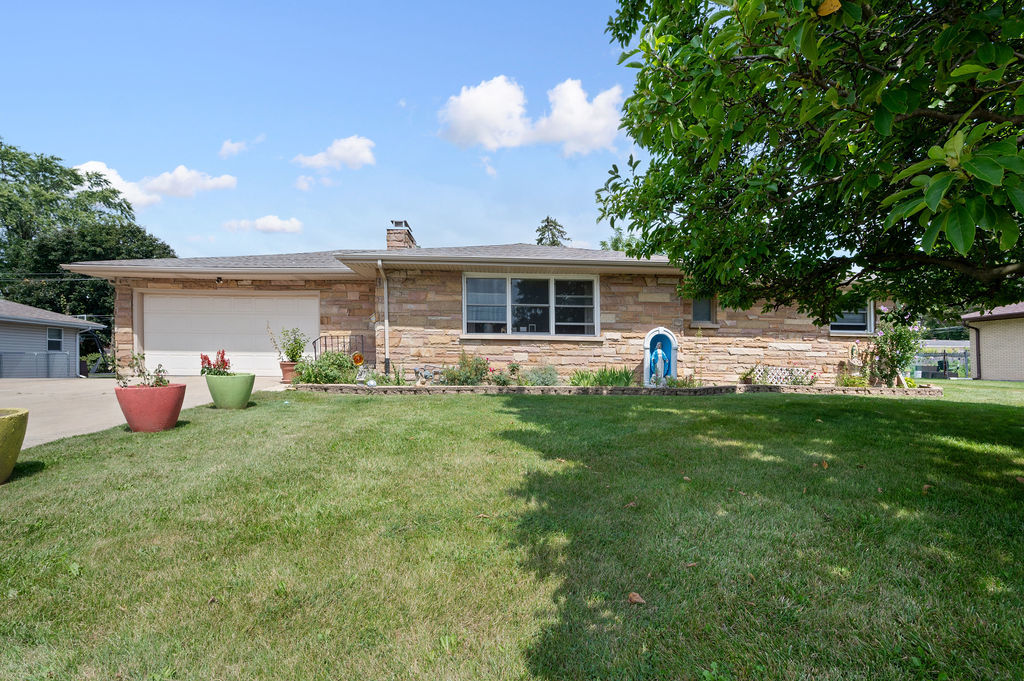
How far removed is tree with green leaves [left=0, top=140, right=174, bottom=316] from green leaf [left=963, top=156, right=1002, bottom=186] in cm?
3236

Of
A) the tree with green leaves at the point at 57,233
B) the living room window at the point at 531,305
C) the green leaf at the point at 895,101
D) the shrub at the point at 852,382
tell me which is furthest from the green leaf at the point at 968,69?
the tree with green leaves at the point at 57,233

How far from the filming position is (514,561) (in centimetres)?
230

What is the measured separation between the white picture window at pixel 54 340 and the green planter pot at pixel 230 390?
19.8 m

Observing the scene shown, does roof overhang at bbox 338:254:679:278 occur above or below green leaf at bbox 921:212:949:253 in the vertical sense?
above

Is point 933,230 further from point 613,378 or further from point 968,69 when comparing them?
point 613,378

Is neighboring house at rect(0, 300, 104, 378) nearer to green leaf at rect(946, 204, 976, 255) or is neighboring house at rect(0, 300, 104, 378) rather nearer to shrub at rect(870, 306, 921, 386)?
green leaf at rect(946, 204, 976, 255)

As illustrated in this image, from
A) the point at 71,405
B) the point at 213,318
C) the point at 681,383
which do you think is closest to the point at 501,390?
the point at 681,383

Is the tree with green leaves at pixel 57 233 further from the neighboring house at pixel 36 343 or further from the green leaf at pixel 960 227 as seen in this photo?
the green leaf at pixel 960 227

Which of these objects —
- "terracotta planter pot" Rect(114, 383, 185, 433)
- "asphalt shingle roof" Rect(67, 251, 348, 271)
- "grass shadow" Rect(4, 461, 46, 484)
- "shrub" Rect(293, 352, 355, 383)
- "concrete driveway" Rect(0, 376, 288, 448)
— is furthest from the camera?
"asphalt shingle roof" Rect(67, 251, 348, 271)

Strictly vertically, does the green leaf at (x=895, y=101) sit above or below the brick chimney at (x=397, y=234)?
below

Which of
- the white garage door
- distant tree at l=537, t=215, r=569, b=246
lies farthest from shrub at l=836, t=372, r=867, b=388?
distant tree at l=537, t=215, r=569, b=246

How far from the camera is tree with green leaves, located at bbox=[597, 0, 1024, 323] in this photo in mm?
1592

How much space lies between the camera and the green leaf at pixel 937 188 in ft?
4.30

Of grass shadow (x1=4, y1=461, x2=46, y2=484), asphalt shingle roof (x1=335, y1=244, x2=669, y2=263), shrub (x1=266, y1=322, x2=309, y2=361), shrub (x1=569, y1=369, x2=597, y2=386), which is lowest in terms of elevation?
grass shadow (x1=4, y1=461, x2=46, y2=484)
